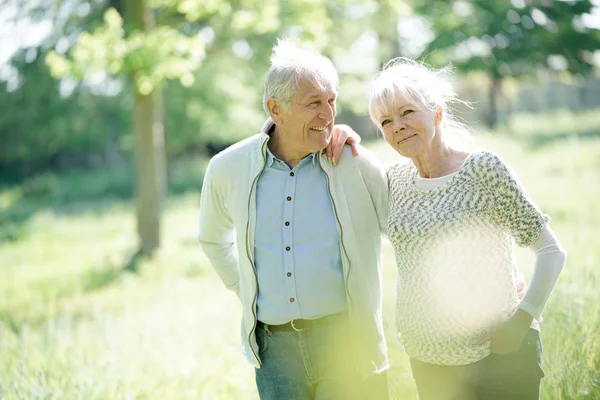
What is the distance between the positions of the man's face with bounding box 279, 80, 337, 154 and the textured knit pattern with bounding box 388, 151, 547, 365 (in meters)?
0.51

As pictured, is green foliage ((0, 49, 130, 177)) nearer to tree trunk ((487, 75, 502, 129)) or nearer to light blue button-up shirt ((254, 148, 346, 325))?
light blue button-up shirt ((254, 148, 346, 325))

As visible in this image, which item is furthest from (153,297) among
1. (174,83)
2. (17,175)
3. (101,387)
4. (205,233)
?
(17,175)

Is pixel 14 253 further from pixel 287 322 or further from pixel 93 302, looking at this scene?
pixel 287 322

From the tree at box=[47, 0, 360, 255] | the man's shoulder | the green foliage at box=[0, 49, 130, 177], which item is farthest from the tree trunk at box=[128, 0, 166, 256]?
the man's shoulder

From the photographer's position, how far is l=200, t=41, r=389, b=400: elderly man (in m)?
2.87

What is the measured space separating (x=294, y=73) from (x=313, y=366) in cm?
132

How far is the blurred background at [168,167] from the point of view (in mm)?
4668

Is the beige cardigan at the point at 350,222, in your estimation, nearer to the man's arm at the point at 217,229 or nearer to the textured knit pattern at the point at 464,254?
the man's arm at the point at 217,229

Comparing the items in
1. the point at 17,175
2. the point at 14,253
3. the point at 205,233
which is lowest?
the point at 17,175

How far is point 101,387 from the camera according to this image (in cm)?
428

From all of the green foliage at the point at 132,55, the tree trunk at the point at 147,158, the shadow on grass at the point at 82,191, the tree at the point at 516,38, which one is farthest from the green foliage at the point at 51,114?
the tree at the point at 516,38

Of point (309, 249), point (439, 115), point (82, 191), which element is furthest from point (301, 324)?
point (82, 191)

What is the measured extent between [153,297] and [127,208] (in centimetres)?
994

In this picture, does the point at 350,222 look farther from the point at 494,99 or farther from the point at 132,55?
the point at 494,99
